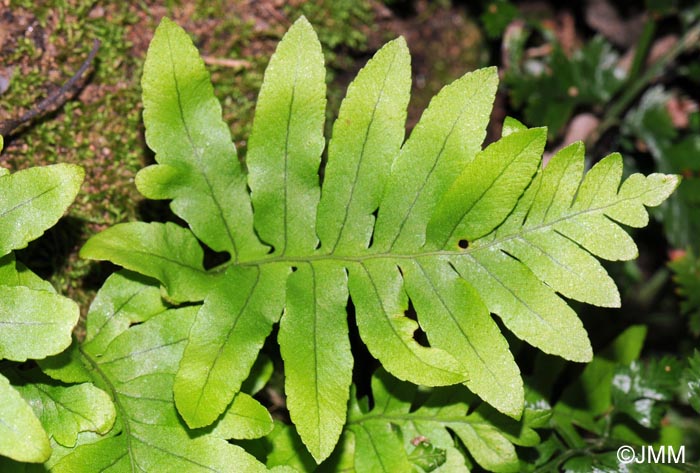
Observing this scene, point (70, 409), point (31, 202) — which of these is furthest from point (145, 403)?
point (31, 202)

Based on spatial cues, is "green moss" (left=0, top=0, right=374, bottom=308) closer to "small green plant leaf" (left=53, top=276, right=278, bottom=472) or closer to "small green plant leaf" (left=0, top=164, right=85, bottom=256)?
"small green plant leaf" (left=53, top=276, right=278, bottom=472)

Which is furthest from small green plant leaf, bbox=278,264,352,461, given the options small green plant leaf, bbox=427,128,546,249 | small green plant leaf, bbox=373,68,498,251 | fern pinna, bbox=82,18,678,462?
small green plant leaf, bbox=427,128,546,249

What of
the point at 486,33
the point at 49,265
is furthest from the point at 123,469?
the point at 486,33

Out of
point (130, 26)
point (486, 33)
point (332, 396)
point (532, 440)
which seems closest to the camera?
point (332, 396)

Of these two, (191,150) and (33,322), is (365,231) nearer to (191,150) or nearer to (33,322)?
(191,150)

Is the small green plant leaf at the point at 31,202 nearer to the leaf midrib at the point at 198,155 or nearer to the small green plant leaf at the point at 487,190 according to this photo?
the leaf midrib at the point at 198,155

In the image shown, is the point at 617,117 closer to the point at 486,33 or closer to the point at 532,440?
the point at 486,33

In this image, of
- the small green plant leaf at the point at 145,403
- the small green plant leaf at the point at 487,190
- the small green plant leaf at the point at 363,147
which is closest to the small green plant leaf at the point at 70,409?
the small green plant leaf at the point at 145,403
